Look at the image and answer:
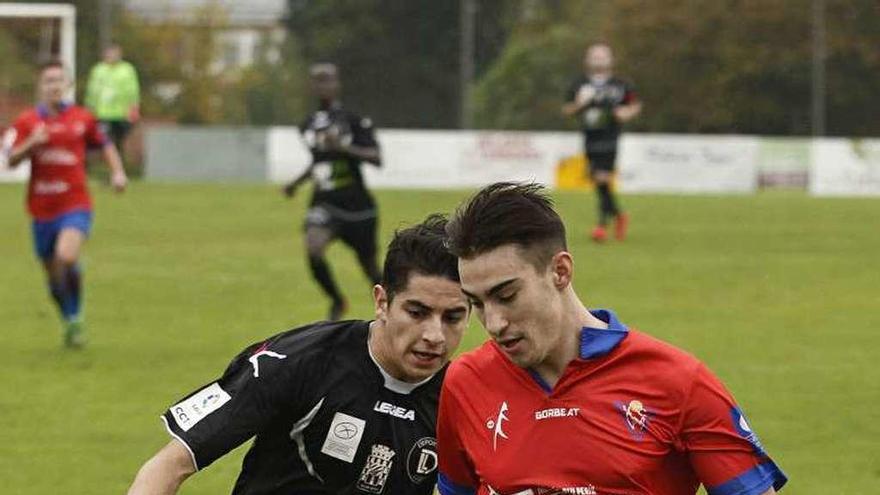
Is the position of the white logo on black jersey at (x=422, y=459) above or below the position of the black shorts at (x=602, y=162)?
below

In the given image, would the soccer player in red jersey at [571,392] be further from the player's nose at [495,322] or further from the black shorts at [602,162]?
the black shorts at [602,162]

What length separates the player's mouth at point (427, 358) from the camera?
4.91m

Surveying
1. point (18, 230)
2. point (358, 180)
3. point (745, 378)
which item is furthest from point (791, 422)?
point (18, 230)

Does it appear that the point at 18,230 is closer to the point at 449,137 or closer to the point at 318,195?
the point at 318,195

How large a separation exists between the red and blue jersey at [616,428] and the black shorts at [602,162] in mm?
17469

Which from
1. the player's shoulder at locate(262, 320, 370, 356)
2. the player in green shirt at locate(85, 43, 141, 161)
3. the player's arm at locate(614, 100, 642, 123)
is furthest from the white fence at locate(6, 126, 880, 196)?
the player's shoulder at locate(262, 320, 370, 356)

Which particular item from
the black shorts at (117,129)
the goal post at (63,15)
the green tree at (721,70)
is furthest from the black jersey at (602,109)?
the green tree at (721,70)

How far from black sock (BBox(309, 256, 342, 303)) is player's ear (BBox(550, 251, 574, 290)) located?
962cm

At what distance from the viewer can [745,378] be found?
1128 centimetres

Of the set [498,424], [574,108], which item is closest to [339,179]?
[574,108]

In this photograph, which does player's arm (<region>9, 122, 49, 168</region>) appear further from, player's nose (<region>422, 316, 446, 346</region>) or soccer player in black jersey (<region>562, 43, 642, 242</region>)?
soccer player in black jersey (<region>562, 43, 642, 242</region>)

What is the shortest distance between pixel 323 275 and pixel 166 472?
30.0 ft

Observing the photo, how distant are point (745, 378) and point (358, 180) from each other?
12.9ft

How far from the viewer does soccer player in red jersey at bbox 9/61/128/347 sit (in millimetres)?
12945
